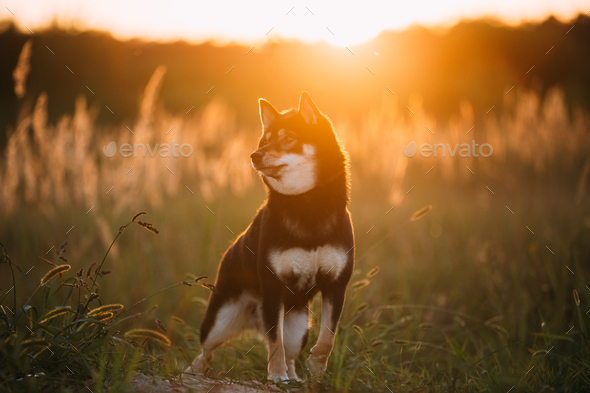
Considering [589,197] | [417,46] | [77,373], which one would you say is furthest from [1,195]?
[417,46]

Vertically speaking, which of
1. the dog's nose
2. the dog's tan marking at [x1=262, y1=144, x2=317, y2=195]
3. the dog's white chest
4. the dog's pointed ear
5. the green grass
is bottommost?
the green grass

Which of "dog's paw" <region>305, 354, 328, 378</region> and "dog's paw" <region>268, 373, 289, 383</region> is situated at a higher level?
"dog's paw" <region>305, 354, 328, 378</region>

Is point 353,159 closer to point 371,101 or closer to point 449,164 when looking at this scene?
point 449,164

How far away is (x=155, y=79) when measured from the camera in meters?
4.47

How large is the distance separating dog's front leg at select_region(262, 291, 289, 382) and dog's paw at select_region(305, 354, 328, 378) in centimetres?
17

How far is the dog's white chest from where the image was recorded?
8.17 feet

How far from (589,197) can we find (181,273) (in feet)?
24.0

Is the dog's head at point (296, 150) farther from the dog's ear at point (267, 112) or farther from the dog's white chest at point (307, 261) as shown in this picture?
Answer: the dog's white chest at point (307, 261)

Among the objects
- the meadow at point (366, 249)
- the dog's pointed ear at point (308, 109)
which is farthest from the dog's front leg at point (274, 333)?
the dog's pointed ear at point (308, 109)
